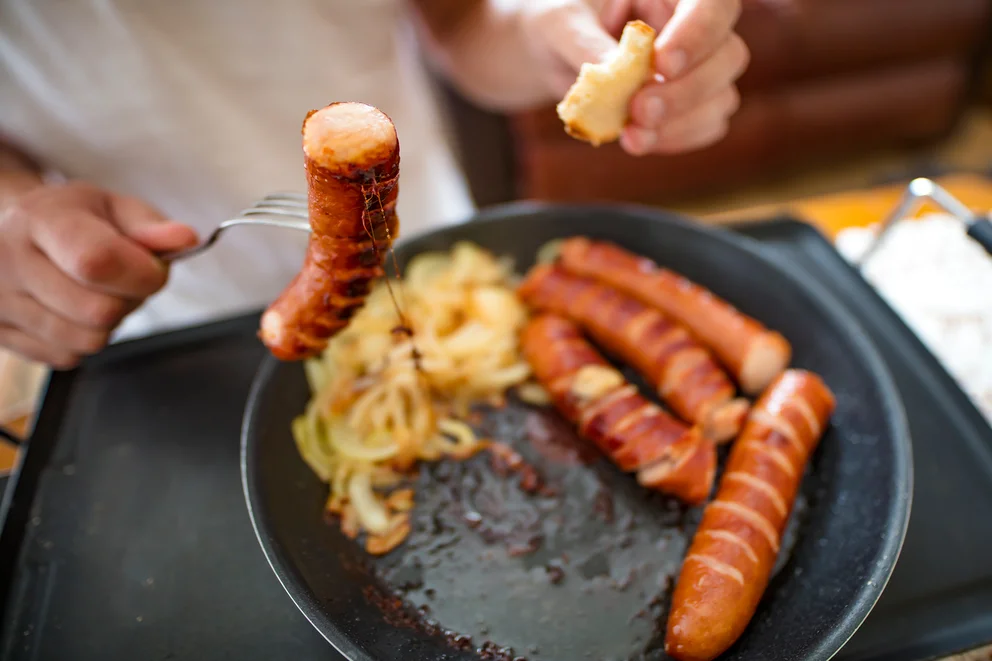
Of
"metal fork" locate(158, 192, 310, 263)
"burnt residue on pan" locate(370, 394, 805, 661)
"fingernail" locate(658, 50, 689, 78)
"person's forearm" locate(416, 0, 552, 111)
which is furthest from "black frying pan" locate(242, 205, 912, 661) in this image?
"person's forearm" locate(416, 0, 552, 111)

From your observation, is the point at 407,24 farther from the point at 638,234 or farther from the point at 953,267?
the point at 953,267

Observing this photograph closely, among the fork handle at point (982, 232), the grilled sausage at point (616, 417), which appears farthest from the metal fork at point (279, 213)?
the fork handle at point (982, 232)

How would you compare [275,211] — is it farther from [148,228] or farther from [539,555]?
[539,555]

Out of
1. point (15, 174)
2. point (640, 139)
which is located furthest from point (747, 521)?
point (15, 174)

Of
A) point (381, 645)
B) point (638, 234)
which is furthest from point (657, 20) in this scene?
point (381, 645)

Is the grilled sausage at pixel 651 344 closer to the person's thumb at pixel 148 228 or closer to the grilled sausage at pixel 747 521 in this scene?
the grilled sausage at pixel 747 521
